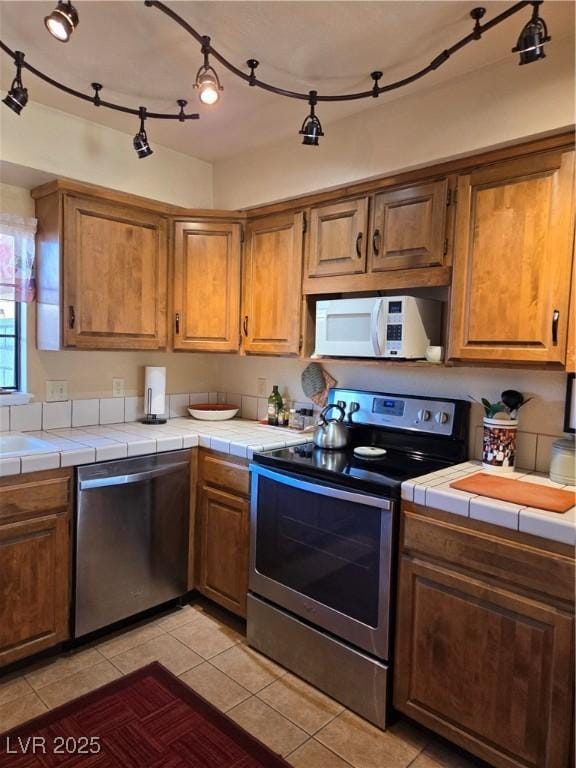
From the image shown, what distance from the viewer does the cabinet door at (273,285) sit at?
2.51 metres

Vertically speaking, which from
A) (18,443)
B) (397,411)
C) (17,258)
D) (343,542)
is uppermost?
(17,258)

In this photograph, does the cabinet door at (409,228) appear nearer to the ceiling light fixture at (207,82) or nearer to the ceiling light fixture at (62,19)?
the ceiling light fixture at (207,82)

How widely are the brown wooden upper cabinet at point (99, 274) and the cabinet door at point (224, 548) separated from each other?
929mm

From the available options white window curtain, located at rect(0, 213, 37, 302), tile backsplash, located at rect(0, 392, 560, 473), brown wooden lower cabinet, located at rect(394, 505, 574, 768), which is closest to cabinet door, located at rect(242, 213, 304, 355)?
tile backsplash, located at rect(0, 392, 560, 473)

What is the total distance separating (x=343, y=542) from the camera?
1916 mm

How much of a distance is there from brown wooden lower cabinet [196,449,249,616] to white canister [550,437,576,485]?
1290 millimetres

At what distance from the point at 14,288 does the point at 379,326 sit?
5.91 ft

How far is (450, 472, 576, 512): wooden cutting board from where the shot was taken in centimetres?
Result: 155

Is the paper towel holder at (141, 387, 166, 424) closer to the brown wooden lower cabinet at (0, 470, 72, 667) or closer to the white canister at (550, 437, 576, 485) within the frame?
the brown wooden lower cabinet at (0, 470, 72, 667)

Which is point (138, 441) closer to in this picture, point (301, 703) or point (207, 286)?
point (207, 286)

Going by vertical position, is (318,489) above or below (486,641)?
above

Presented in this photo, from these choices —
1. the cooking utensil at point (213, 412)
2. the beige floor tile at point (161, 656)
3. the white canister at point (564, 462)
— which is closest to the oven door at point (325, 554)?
the beige floor tile at point (161, 656)

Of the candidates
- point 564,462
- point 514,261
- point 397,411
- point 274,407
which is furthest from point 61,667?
point 514,261

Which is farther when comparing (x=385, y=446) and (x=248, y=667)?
(x=385, y=446)
